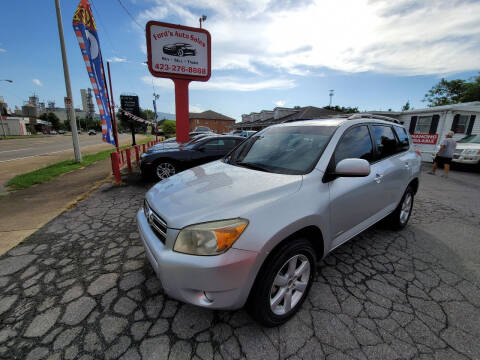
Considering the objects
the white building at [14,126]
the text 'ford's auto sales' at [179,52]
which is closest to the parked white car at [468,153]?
the text 'ford's auto sales' at [179,52]

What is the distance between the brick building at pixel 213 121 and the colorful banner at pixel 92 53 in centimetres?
6385

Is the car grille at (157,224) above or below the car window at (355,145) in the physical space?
below

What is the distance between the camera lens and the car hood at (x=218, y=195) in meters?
1.59

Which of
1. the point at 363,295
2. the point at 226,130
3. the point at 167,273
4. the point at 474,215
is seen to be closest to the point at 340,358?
the point at 363,295

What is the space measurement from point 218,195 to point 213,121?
72.7 m

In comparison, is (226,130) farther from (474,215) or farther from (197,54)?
(474,215)

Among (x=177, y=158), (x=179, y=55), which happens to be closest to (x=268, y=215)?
(x=177, y=158)

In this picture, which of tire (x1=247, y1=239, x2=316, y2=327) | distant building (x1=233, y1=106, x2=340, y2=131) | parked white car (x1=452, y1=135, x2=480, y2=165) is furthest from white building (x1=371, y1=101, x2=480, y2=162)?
tire (x1=247, y1=239, x2=316, y2=327)

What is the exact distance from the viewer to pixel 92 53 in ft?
23.3

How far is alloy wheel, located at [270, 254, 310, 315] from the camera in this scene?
175cm

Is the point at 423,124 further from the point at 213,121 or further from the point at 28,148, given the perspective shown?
the point at 213,121

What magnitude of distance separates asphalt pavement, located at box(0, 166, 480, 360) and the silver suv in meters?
0.31

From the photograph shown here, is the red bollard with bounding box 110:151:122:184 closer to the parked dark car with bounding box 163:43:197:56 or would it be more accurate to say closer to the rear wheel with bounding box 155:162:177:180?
the rear wheel with bounding box 155:162:177:180

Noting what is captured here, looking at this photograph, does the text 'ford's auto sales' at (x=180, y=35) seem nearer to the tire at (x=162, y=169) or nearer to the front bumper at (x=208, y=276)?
the tire at (x=162, y=169)
